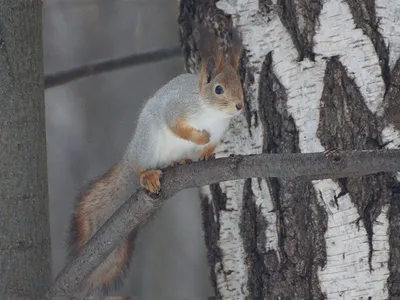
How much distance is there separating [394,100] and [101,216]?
495 millimetres

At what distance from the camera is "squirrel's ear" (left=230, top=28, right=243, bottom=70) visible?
1241mm

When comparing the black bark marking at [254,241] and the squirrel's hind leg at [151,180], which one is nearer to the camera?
the squirrel's hind leg at [151,180]

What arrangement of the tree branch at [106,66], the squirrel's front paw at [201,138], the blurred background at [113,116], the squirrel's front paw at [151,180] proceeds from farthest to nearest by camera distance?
the blurred background at [113,116] < the tree branch at [106,66] < the squirrel's front paw at [201,138] < the squirrel's front paw at [151,180]

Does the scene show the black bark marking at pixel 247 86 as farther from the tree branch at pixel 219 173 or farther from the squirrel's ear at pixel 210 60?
the tree branch at pixel 219 173

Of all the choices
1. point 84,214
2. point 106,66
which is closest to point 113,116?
point 106,66

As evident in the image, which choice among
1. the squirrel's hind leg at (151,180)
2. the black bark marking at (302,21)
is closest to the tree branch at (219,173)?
the squirrel's hind leg at (151,180)

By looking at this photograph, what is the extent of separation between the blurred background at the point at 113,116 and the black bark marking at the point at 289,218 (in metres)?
1.09

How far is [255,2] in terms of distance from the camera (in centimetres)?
130

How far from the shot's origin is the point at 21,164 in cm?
122

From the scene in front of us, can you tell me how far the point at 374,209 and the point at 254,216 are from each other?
19cm

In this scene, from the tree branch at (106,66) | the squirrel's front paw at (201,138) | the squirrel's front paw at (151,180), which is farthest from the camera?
the tree branch at (106,66)

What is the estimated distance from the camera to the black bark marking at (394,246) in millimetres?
1197

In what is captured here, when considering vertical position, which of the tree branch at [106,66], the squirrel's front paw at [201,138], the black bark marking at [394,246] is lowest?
the black bark marking at [394,246]

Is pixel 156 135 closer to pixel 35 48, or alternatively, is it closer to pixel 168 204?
pixel 35 48
